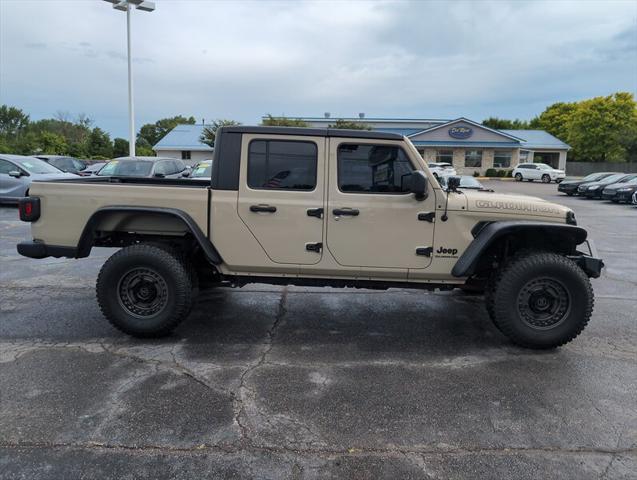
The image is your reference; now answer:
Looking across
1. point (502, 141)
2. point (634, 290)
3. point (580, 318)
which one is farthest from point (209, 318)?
point (502, 141)

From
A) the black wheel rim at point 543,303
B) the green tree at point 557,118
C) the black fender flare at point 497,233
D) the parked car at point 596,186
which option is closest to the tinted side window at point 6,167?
the black fender flare at point 497,233

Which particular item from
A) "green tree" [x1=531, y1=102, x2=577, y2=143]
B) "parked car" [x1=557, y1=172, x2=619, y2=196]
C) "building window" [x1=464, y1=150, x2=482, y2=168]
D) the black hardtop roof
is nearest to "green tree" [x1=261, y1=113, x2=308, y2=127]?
"building window" [x1=464, y1=150, x2=482, y2=168]

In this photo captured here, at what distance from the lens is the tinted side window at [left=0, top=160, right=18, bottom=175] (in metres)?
14.5

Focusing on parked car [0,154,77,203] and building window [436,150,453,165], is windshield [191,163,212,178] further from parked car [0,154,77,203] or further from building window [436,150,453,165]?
building window [436,150,453,165]

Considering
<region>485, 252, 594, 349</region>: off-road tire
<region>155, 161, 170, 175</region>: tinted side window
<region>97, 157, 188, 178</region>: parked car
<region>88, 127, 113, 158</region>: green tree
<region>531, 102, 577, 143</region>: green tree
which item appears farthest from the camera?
<region>531, 102, 577, 143</region>: green tree

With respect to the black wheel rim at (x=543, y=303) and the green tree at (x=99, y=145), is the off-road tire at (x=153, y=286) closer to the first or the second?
the black wheel rim at (x=543, y=303)

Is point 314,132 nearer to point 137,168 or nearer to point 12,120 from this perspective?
point 137,168

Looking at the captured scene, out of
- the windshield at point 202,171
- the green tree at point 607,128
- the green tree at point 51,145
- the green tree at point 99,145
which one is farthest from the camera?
the green tree at point 607,128

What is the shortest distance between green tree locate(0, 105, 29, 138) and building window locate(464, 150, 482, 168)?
2436 inches

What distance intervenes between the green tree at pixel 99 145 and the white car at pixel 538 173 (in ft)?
122

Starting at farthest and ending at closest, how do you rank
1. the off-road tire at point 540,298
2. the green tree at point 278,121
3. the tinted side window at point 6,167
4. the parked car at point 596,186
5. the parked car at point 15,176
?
the green tree at point 278,121 < the parked car at point 596,186 < the tinted side window at point 6,167 < the parked car at point 15,176 < the off-road tire at point 540,298

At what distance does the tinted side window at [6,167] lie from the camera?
14.5 metres

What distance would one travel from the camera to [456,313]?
571cm

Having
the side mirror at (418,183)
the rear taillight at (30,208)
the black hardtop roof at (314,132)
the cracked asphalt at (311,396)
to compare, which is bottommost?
the cracked asphalt at (311,396)
